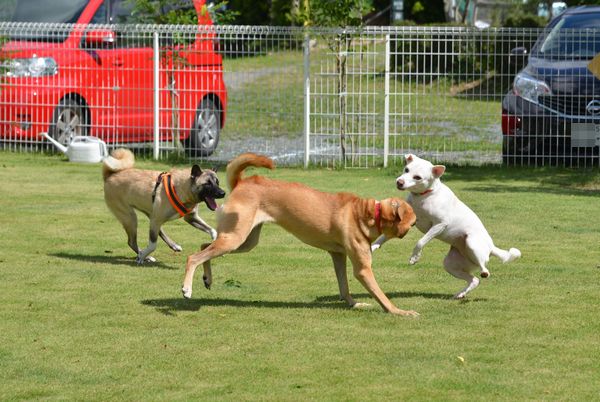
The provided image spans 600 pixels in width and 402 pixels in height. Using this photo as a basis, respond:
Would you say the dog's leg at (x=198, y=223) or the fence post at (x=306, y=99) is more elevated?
the fence post at (x=306, y=99)

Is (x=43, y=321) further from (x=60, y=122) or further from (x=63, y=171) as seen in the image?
(x=60, y=122)

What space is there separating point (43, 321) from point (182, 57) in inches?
382

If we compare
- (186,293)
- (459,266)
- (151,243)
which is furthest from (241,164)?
(151,243)

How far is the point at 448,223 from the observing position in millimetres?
8125

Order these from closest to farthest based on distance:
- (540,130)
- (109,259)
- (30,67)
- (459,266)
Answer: (459,266) → (109,259) → (540,130) → (30,67)

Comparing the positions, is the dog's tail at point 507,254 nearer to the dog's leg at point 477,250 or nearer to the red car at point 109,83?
the dog's leg at point 477,250

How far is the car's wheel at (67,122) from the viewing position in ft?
54.5

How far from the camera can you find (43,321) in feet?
24.0

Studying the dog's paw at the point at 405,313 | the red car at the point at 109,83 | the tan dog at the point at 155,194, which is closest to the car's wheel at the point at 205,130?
the red car at the point at 109,83

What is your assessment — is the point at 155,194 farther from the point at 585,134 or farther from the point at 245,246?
the point at 585,134

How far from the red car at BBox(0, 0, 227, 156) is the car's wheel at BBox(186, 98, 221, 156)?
15mm

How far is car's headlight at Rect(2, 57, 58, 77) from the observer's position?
16.7 meters

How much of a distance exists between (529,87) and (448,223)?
7.77m

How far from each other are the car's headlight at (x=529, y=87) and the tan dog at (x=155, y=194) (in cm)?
699
